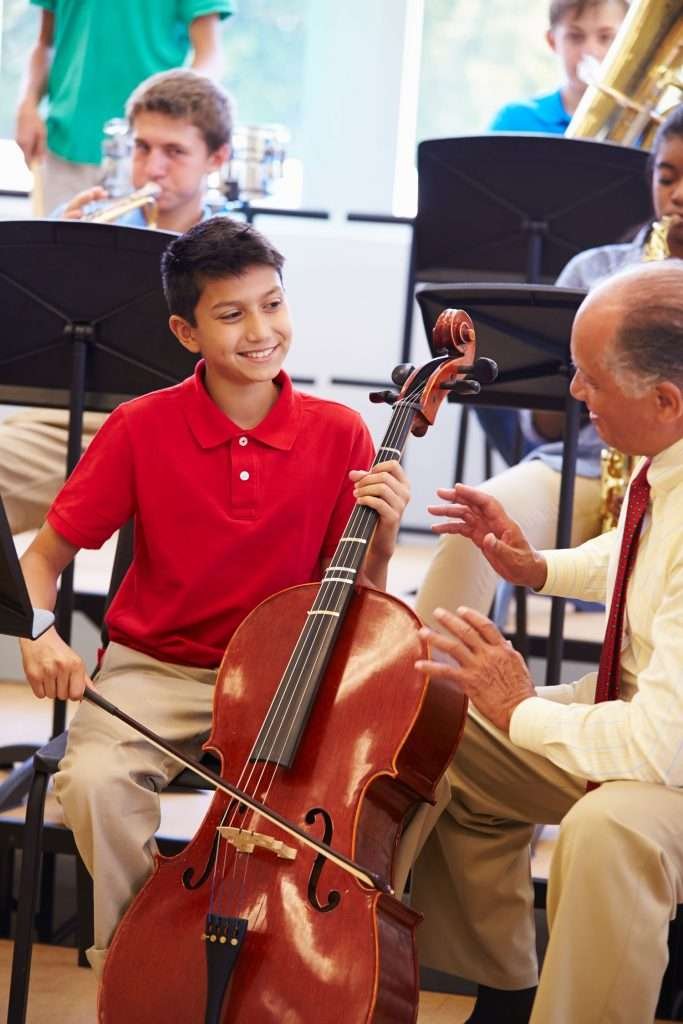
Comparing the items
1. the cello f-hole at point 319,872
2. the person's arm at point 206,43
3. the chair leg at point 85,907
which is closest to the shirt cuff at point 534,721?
the cello f-hole at point 319,872

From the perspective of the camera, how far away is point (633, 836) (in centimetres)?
158

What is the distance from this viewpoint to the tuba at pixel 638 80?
2.98 metres

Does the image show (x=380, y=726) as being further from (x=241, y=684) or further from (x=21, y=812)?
(x=21, y=812)

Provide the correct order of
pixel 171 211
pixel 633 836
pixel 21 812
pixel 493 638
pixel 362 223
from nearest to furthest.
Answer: pixel 633 836 → pixel 493 638 → pixel 21 812 → pixel 171 211 → pixel 362 223

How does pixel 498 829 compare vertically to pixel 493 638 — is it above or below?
below

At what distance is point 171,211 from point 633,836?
7.29 ft

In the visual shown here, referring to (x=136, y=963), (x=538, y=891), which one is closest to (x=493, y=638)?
(x=136, y=963)

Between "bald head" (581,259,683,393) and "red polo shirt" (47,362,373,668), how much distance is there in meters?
0.56

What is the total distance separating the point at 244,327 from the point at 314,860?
84 centimetres

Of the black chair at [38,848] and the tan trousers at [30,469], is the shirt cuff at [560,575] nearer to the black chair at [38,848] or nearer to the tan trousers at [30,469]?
the black chair at [38,848]

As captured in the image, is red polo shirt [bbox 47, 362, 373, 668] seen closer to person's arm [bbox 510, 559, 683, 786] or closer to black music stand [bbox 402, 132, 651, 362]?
person's arm [bbox 510, 559, 683, 786]

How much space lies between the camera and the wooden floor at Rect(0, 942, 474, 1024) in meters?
2.14

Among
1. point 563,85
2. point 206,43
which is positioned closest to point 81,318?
point 206,43

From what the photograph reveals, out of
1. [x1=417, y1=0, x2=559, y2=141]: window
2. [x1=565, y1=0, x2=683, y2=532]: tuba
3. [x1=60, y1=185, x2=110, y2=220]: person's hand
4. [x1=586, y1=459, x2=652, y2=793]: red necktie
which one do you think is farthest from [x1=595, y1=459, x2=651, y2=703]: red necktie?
[x1=417, y1=0, x2=559, y2=141]: window
